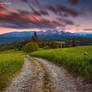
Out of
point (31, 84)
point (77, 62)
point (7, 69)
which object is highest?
point (77, 62)

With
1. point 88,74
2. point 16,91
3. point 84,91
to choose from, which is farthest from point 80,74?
point 16,91

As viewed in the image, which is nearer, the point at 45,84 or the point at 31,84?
the point at 45,84

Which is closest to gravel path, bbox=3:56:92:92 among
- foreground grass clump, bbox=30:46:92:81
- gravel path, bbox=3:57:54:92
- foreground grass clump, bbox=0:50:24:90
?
gravel path, bbox=3:57:54:92

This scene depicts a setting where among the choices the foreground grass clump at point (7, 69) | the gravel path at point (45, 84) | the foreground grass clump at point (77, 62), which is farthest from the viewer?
the foreground grass clump at point (77, 62)

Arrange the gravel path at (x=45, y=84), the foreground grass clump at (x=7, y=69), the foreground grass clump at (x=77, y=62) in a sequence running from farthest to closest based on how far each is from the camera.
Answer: the foreground grass clump at (x=77, y=62) < the foreground grass clump at (x=7, y=69) < the gravel path at (x=45, y=84)

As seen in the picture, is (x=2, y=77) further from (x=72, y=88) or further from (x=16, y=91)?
(x=72, y=88)

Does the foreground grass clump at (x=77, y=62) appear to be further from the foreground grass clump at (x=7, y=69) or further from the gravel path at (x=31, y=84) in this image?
the foreground grass clump at (x=7, y=69)

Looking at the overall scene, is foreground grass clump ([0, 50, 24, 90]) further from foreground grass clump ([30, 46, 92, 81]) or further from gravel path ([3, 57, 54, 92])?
foreground grass clump ([30, 46, 92, 81])

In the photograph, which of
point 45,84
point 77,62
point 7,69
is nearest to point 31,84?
point 45,84

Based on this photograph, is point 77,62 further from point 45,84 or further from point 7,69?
point 7,69

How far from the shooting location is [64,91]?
7.52 meters

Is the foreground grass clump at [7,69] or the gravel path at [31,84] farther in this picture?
the foreground grass clump at [7,69]

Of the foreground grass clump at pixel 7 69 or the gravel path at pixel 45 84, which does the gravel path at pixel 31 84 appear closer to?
the gravel path at pixel 45 84

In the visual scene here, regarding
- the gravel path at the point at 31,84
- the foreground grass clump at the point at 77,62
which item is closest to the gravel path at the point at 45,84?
the gravel path at the point at 31,84
